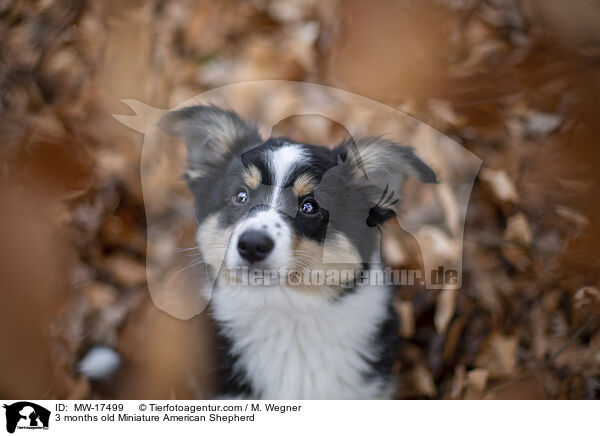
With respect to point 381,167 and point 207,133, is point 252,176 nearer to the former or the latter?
point 207,133

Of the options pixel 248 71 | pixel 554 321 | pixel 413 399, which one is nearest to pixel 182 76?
pixel 248 71

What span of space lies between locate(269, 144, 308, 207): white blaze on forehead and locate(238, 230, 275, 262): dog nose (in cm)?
9

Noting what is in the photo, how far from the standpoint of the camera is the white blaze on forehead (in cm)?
124

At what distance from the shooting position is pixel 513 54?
1.33 meters

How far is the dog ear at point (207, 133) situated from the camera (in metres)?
1.27

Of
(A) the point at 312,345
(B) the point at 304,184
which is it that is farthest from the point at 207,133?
→ (A) the point at 312,345

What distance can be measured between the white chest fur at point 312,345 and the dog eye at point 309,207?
0.80ft

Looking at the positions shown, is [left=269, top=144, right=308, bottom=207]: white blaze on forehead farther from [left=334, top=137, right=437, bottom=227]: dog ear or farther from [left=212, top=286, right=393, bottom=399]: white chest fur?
[left=212, top=286, right=393, bottom=399]: white chest fur

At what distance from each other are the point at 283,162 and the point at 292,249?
203 millimetres

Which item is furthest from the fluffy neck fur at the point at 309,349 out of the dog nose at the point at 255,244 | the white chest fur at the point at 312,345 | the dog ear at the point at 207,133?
the dog ear at the point at 207,133

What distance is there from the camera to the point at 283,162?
1.26 m
